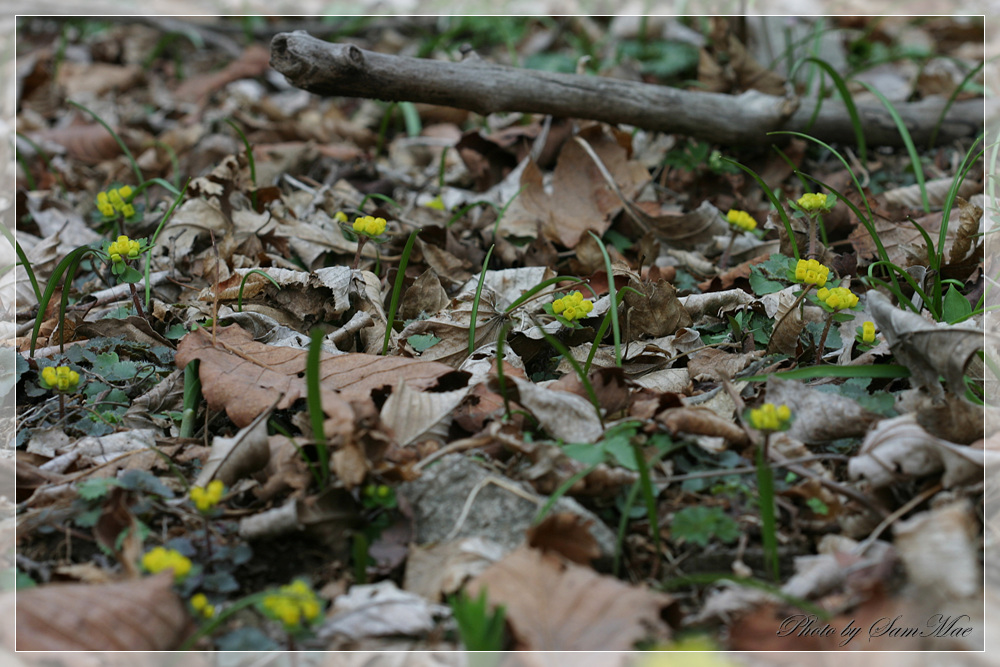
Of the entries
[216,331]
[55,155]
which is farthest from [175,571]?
[55,155]

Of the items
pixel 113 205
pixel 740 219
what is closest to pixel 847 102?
pixel 740 219

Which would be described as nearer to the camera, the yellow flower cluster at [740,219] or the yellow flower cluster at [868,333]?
the yellow flower cluster at [868,333]

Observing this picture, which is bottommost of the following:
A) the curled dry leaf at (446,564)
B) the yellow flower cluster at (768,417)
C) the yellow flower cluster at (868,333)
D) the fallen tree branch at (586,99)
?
the curled dry leaf at (446,564)

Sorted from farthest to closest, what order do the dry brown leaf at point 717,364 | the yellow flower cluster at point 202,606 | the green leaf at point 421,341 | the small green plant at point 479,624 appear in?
the green leaf at point 421,341 < the dry brown leaf at point 717,364 < the yellow flower cluster at point 202,606 < the small green plant at point 479,624

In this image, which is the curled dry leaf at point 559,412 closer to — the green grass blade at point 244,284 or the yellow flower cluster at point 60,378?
the green grass blade at point 244,284

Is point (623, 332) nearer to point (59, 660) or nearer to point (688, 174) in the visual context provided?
point (688, 174)

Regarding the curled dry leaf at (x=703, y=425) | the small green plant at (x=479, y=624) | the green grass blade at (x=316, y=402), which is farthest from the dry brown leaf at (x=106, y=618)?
the curled dry leaf at (x=703, y=425)

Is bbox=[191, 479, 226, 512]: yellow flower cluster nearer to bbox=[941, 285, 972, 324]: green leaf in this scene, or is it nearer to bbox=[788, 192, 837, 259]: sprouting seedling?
bbox=[788, 192, 837, 259]: sprouting seedling
